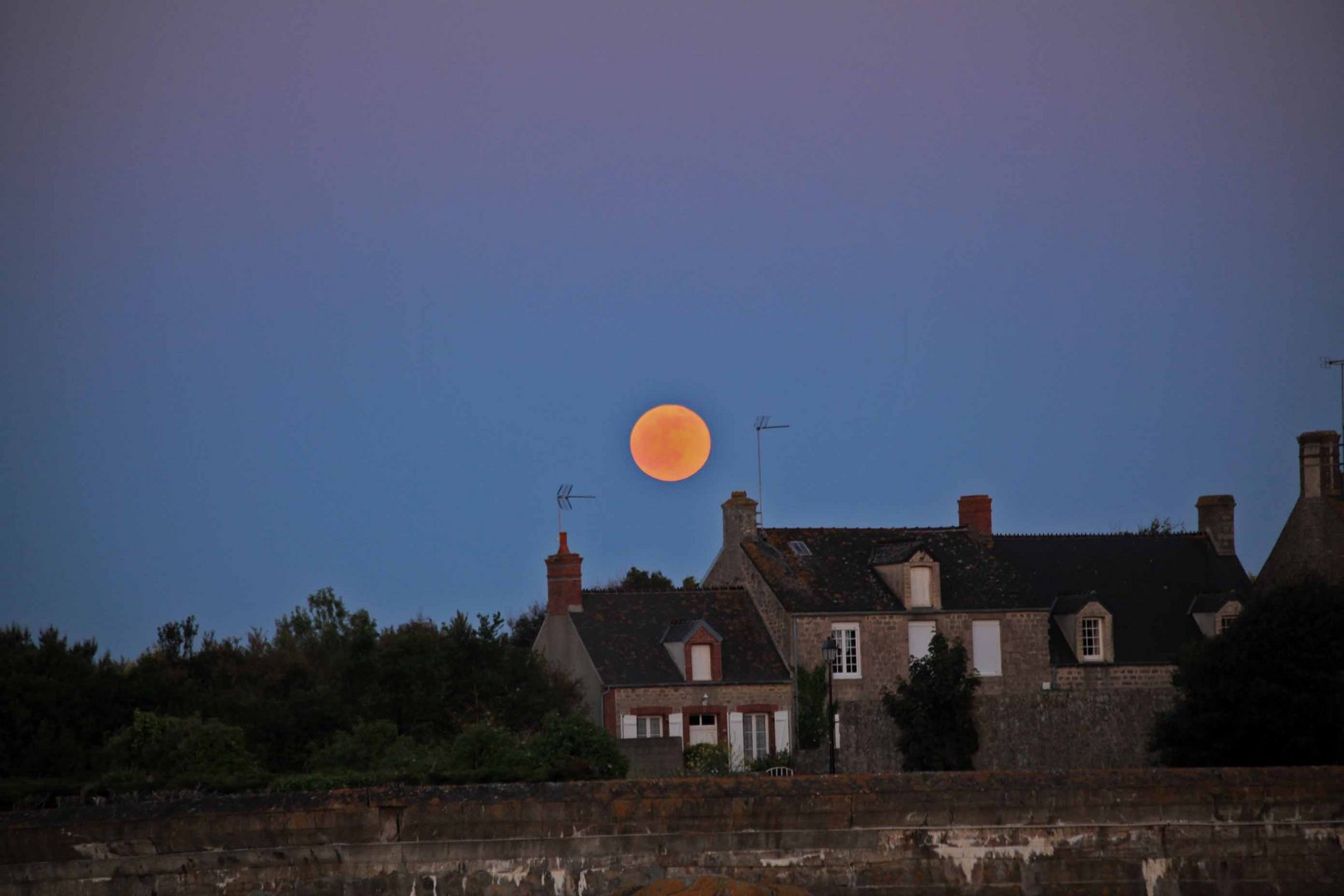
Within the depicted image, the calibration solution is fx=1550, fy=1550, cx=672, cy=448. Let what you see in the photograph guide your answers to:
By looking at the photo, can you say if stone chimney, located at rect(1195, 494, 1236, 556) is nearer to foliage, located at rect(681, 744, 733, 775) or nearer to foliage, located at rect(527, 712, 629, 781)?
foliage, located at rect(681, 744, 733, 775)

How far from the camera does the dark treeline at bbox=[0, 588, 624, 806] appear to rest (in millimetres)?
22938

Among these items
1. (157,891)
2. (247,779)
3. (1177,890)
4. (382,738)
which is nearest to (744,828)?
(1177,890)

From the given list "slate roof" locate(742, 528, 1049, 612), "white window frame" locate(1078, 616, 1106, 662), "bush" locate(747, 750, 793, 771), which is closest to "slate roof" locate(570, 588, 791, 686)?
"slate roof" locate(742, 528, 1049, 612)

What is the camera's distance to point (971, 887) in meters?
10.8

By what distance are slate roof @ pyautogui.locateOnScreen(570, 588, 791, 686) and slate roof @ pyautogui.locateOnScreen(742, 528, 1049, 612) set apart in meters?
1.37

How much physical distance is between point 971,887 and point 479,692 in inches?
918

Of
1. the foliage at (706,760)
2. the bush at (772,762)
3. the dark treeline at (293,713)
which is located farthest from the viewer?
the bush at (772,762)

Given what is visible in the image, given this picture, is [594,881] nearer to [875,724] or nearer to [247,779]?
[247,779]

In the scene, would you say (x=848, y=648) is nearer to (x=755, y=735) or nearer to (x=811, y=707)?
(x=811, y=707)

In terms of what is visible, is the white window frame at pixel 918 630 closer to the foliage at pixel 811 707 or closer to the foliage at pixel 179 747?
the foliage at pixel 811 707

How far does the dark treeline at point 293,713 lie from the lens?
22938 mm

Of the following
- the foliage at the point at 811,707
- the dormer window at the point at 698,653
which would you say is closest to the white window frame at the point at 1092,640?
the foliage at the point at 811,707

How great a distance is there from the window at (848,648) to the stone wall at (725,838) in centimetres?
2935

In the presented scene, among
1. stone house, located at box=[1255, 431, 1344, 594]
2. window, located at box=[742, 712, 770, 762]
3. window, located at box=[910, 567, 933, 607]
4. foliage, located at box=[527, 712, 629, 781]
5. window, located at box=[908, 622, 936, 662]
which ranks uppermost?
stone house, located at box=[1255, 431, 1344, 594]
